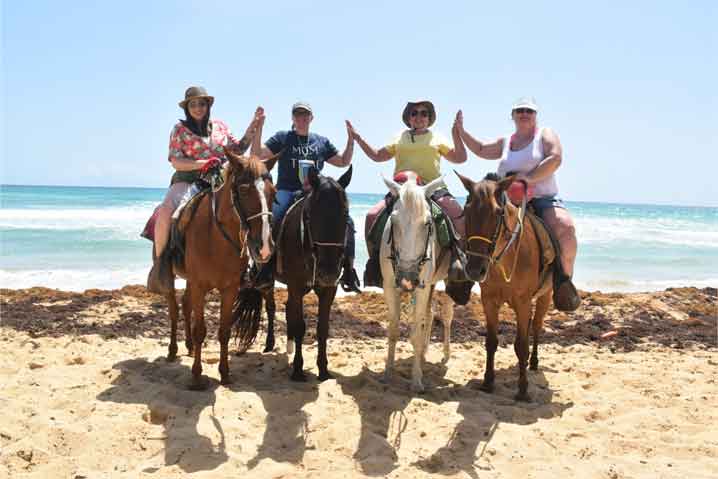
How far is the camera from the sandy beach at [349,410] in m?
3.57

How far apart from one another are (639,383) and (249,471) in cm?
372

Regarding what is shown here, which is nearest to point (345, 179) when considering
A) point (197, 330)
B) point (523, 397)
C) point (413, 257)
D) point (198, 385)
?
point (413, 257)

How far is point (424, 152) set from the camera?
18.2ft

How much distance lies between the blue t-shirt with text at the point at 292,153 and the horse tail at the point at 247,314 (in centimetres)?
113

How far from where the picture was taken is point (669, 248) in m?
21.2

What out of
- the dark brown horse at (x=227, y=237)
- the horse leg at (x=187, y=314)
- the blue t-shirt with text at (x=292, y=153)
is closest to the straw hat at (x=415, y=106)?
the blue t-shirt with text at (x=292, y=153)

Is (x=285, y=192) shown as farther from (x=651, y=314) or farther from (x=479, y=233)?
(x=651, y=314)

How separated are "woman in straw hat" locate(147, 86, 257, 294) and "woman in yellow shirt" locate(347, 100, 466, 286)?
4.31 ft

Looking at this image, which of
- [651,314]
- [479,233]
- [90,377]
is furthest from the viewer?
[651,314]

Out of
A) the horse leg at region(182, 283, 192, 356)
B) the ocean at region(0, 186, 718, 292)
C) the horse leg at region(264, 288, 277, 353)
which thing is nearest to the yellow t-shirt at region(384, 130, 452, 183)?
the horse leg at region(264, 288, 277, 353)

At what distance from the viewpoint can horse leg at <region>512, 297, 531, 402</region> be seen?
4.82 meters

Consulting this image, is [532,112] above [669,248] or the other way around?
above

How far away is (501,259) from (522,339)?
0.79 metres

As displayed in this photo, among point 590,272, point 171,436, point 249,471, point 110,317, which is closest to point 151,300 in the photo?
point 110,317
